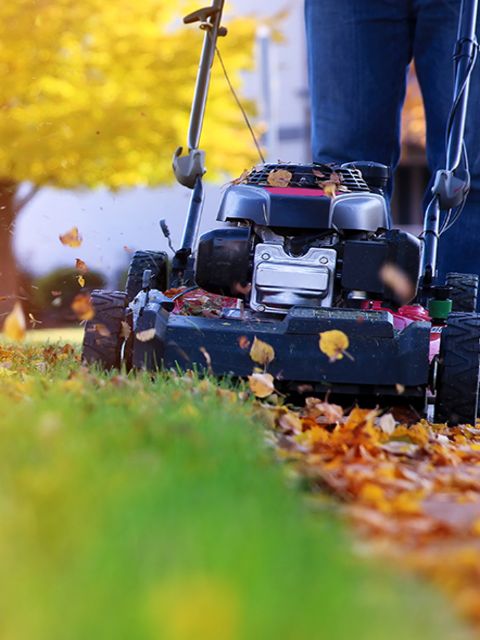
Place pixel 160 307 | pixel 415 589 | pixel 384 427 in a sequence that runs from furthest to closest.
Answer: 1. pixel 160 307
2. pixel 384 427
3. pixel 415 589

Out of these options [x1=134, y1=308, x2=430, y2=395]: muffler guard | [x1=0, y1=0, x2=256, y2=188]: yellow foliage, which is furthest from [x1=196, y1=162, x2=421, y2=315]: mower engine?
[x1=0, y1=0, x2=256, y2=188]: yellow foliage

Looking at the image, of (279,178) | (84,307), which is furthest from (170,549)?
(279,178)

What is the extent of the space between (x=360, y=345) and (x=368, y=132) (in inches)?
66.7

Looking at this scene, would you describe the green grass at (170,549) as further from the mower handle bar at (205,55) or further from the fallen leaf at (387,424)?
the mower handle bar at (205,55)

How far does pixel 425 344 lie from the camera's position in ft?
12.0

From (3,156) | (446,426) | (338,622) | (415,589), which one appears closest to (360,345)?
(446,426)

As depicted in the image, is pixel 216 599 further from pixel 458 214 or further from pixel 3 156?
pixel 3 156

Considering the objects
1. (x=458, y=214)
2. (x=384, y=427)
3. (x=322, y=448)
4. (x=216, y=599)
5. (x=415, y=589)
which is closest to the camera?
(x=216, y=599)

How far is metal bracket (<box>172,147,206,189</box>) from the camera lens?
15.6 ft

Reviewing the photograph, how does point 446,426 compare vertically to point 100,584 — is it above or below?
below

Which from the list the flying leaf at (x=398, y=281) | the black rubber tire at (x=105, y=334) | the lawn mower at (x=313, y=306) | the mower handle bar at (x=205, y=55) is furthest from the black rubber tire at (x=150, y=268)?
the flying leaf at (x=398, y=281)

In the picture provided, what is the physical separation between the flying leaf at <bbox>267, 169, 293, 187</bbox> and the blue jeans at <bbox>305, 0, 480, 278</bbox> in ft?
3.21

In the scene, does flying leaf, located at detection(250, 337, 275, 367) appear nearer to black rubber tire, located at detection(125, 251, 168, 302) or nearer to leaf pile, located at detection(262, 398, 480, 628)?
leaf pile, located at detection(262, 398, 480, 628)

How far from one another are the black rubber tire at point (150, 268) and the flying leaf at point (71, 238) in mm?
251
